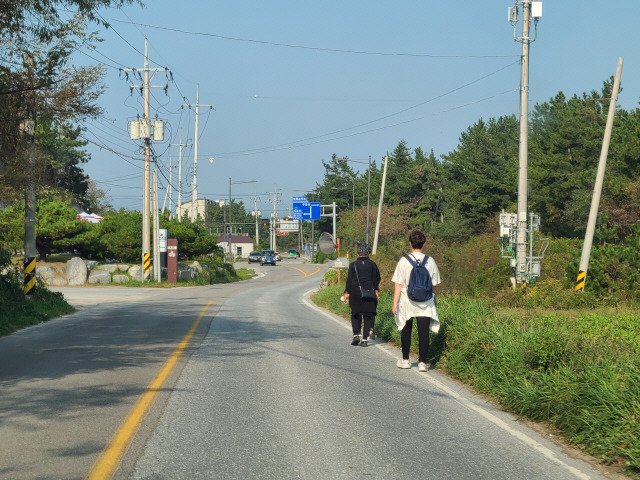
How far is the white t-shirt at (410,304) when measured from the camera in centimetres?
975

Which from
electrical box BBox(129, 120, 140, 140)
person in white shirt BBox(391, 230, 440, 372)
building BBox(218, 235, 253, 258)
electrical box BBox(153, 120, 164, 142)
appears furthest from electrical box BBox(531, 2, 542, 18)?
building BBox(218, 235, 253, 258)

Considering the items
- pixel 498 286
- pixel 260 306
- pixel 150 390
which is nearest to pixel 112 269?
pixel 260 306

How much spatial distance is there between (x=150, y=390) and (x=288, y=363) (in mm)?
2725

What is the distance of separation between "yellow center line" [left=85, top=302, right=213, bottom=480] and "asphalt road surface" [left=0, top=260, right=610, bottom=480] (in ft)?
0.07

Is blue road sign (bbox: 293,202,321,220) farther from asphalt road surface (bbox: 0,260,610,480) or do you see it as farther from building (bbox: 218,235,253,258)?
building (bbox: 218,235,253,258)

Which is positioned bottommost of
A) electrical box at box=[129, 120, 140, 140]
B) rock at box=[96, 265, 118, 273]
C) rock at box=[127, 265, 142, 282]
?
rock at box=[127, 265, 142, 282]

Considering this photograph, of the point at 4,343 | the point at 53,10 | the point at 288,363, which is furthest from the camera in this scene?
the point at 4,343

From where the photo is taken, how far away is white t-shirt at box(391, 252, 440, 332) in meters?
9.75

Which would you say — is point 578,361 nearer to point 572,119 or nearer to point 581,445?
point 581,445

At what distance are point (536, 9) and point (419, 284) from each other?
16.9m

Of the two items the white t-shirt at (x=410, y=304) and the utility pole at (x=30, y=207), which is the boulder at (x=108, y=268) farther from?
the white t-shirt at (x=410, y=304)

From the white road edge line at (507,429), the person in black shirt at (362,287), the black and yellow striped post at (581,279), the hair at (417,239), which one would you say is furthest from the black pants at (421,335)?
the black and yellow striped post at (581,279)

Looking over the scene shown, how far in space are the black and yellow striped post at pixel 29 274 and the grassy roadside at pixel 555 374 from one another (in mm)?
12939

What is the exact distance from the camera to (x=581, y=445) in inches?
244
